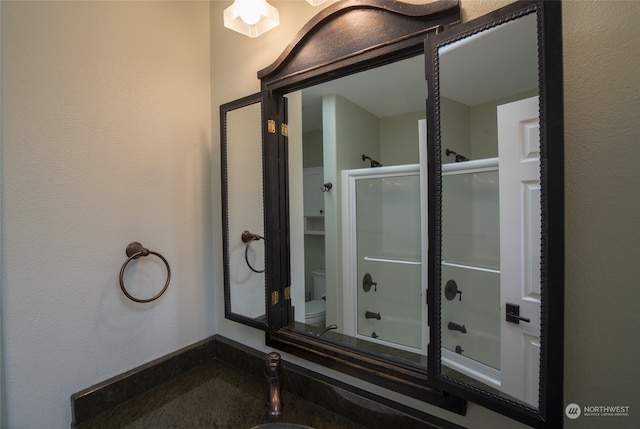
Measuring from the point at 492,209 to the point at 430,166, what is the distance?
0.19m

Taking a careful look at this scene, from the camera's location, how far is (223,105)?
122 centimetres

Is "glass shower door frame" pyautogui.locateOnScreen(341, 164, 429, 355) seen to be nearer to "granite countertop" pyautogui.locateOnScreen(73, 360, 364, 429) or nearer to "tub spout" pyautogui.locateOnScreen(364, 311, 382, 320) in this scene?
"tub spout" pyautogui.locateOnScreen(364, 311, 382, 320)

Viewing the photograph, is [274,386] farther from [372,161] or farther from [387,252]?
[372,161]

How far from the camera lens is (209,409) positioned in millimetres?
960

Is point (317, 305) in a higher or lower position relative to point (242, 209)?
lower

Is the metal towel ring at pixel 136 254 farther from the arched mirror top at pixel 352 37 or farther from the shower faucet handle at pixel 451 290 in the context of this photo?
the shower faucet handle at pixel 451 290

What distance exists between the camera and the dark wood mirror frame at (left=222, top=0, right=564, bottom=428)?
578 mm

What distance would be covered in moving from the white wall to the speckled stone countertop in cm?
6

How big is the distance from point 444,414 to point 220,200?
43.9 inches

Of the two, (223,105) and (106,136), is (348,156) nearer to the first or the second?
(223,105)

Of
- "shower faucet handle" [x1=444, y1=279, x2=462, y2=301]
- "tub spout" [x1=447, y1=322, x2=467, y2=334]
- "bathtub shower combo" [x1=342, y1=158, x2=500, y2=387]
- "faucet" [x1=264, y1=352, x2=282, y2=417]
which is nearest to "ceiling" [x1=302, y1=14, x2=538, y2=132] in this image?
"bathtub shower combo" [x1=342, y1=158, x2=500, y2=387]

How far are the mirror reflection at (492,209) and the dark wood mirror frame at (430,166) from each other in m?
0.03

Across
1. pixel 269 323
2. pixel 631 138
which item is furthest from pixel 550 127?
pixel 269 323

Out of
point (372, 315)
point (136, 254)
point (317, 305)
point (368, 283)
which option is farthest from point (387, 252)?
point (136, 254)
